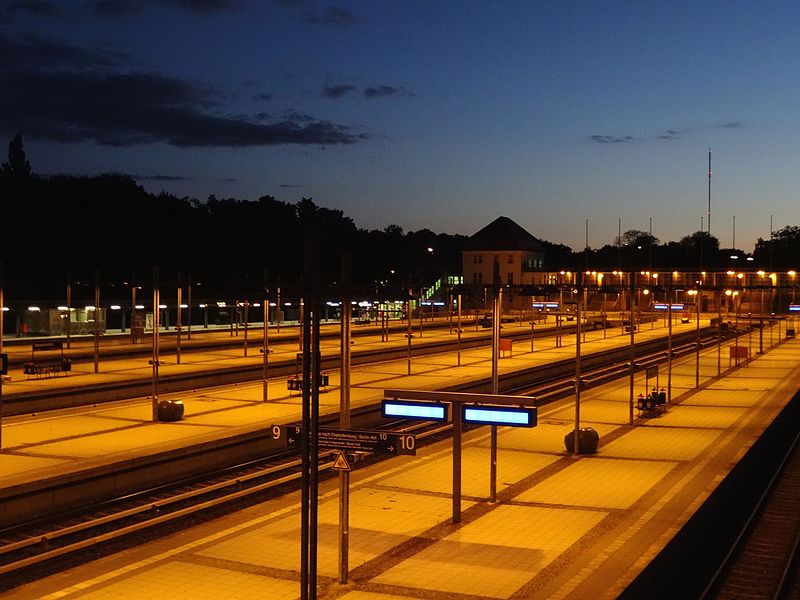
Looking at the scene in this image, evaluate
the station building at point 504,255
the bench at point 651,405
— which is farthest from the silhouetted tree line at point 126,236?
the station building at point 504,255

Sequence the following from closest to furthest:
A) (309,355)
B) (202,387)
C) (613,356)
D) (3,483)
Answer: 1. (309,355)
2. (3,483)
3. (202,387)
4. (613,356)

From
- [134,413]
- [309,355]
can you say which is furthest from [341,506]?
[134,413]

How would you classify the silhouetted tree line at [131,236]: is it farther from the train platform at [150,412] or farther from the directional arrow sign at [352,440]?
the directional arrow sign at [352,440]

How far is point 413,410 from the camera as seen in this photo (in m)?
14.2

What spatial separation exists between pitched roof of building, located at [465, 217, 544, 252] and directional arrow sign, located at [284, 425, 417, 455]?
415 feet

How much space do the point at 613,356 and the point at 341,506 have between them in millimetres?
46671

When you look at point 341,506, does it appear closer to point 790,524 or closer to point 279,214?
point 790,524

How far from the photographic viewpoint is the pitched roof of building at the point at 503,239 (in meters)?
138

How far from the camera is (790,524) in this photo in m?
19.9

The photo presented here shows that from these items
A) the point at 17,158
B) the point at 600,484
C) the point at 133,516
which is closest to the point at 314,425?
the point at 133,516

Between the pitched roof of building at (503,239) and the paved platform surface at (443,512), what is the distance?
10787 cm

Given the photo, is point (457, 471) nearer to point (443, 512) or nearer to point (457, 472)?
point (457, 472)

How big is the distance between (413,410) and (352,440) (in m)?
3.10

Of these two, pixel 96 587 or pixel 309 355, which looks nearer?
pixel 309 355
